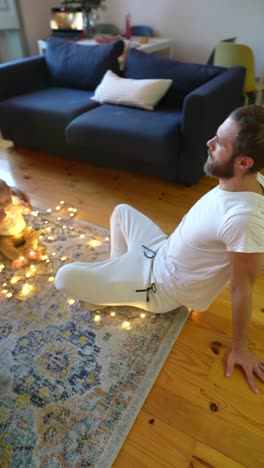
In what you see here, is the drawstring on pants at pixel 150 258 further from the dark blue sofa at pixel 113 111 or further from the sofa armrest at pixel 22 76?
the sofa armrest at pixel 22 76

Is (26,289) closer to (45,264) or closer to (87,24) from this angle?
(45,264)

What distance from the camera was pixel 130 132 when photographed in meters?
2.03

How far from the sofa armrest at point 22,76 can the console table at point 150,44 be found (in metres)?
0.54

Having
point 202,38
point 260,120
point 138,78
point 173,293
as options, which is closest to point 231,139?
point 260,120

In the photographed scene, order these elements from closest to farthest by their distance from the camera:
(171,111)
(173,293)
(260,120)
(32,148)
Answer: (260,120) → (173,293) → (171,111) → (32,148)

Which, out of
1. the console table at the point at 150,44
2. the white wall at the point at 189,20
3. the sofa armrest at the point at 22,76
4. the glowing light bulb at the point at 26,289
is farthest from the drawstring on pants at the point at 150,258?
the white wall at the point at 189,20

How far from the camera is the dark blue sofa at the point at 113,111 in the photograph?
1.99 meters

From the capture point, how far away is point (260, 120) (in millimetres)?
801

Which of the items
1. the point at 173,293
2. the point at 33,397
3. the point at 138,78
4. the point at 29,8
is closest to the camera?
the point at 33,397

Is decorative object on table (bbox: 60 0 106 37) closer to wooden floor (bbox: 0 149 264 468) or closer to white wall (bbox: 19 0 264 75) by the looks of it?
white wall (bbox: 19 0 264 75)

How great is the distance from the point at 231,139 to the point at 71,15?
339 cm

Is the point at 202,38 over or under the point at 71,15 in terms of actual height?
under

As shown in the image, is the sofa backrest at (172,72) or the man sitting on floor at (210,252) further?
the sofa backrest at (172,72)

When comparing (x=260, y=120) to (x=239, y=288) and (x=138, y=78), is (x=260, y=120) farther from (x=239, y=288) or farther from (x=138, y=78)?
(x=138, y=78)
